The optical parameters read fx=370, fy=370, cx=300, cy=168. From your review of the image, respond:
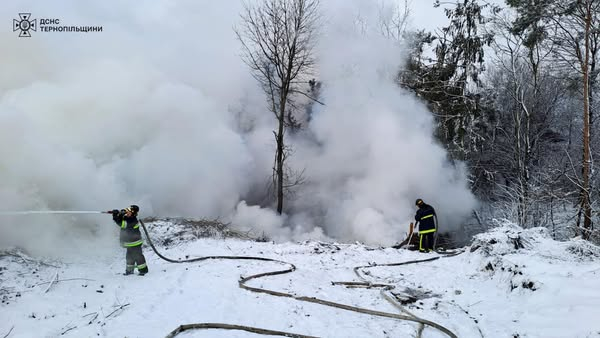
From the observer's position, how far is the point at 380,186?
1510 cm

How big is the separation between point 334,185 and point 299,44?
21.4ft

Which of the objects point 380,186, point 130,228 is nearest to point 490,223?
point 380,186

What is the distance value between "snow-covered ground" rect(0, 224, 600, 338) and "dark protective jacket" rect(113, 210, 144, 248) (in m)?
0.66

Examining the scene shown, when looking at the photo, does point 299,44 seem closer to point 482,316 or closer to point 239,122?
point 239,122

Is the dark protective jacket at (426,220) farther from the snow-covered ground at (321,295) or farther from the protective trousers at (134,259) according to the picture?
the protective trousers at (134,259)

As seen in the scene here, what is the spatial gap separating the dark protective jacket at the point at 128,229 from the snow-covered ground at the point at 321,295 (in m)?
0.66

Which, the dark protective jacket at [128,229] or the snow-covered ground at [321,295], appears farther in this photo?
the dark protective jacket at [128,229]

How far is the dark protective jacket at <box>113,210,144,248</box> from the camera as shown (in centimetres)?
732

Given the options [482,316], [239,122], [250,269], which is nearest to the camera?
[482,316]

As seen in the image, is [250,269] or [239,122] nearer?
[250,269]

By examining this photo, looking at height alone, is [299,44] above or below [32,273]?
above

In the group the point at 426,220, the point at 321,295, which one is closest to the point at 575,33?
the point at 426,220

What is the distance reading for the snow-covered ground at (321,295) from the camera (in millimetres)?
4883

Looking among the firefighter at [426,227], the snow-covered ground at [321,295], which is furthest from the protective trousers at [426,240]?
the snow-covered ground at [321,295]
